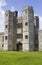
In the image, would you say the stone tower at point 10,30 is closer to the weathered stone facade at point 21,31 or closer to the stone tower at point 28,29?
the weathered stone facade at point 21,31

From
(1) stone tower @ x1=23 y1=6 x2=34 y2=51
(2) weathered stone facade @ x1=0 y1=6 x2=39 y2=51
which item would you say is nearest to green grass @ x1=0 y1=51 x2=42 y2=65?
(1) stone tower @ x1=23 y1=6 x2=34 y2=51

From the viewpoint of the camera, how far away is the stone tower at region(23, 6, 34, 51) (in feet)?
198

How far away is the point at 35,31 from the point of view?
204 ft

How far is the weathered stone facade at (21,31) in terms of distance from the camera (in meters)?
60.8

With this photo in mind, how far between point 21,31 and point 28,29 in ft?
15.1

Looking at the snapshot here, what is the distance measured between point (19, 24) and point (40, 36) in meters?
9.34

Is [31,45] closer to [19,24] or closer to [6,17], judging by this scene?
[19,24]

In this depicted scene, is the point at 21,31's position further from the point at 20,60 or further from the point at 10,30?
the point at 20,60

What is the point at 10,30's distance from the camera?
66.1 metres

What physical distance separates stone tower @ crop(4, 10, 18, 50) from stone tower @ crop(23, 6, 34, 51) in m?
5.37

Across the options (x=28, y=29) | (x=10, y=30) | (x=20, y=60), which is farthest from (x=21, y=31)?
(x=20, y=60)

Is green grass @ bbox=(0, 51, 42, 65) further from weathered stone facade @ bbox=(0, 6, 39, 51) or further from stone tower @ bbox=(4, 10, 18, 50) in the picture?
stone tower @ bbox=(4, 10, 18, 50)

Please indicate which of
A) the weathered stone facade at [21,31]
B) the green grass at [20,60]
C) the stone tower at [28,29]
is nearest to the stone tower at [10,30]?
the weathered stone facade at [21,31]

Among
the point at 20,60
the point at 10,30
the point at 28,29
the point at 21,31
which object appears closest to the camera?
the point at 20,60
